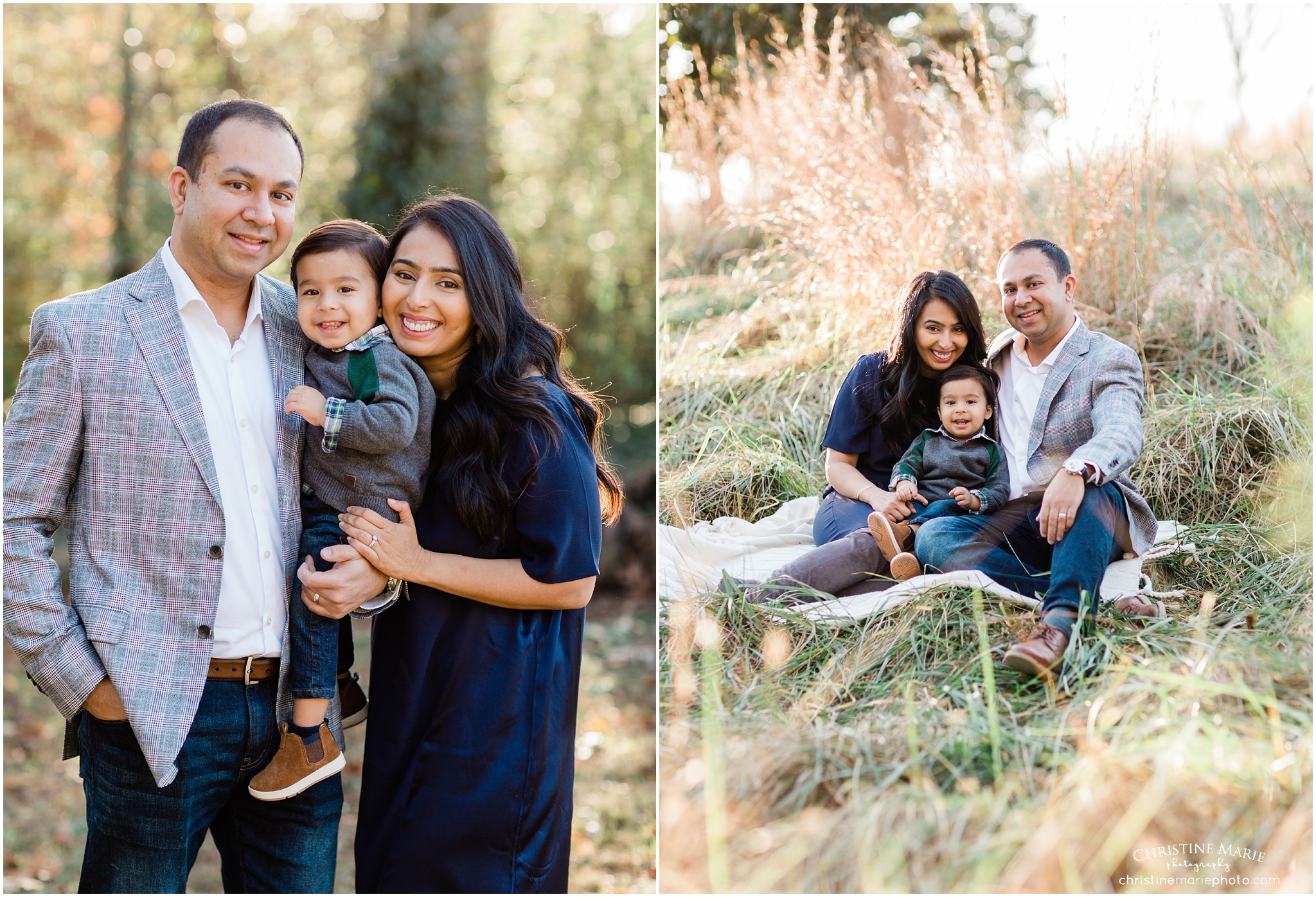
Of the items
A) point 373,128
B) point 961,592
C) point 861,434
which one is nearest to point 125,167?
point 373,128

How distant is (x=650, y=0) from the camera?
9.32 m

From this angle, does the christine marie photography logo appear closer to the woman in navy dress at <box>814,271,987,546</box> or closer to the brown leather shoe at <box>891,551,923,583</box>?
the brown leather shoe at <box>891,551,923,583</box>

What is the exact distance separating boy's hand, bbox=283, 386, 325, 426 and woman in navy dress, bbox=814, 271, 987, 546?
1.29 m

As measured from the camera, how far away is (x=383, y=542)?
87.2 inches

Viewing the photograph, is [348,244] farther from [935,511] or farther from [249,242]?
[935,511]

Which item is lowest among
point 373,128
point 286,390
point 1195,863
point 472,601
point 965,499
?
point 1195,863

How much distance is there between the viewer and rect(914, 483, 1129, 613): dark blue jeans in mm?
2121

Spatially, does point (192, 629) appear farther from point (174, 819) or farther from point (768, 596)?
point (768, 596)

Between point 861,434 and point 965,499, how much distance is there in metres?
0.34

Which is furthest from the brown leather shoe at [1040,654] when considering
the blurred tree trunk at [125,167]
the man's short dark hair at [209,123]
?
the blurred tree trunk at [125,167]

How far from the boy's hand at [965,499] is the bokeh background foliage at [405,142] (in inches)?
196

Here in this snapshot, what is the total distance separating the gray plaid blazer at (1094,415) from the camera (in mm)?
2211

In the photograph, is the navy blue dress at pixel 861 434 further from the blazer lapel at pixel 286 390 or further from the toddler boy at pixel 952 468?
the blazer lapel at pixel 286 390

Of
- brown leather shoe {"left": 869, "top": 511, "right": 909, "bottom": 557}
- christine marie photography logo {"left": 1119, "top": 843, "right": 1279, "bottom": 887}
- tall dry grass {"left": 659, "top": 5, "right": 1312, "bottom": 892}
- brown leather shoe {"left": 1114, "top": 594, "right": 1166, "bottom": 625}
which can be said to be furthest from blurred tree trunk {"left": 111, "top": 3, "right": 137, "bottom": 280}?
christine marie photography logo {"left": 1119, "top": 843, "right": 1279, "bottom": 887}
